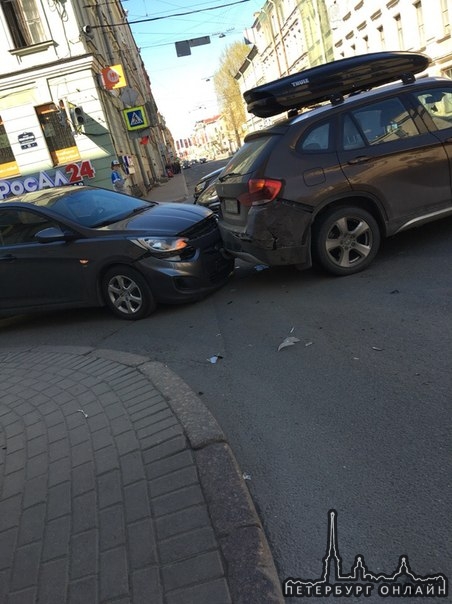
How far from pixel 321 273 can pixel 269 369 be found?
2281mm

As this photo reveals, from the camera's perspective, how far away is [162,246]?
5.71 metres

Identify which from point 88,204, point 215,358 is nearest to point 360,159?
point 215,358

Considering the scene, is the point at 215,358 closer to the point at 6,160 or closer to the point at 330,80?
the point at 330,80

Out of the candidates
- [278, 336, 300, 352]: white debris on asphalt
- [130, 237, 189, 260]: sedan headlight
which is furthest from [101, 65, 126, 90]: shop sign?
[278, 336, 300, 352]: white debris on asphalt

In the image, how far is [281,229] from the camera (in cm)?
527

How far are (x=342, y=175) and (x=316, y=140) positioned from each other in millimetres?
473

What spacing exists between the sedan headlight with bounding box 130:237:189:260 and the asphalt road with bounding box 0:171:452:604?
701mm

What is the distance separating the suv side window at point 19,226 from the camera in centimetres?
623

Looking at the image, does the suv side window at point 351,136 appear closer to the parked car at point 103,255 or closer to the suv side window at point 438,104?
the suv side window at point 438,104

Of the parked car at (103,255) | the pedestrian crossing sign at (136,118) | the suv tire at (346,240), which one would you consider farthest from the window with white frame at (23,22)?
the suv tire at (346,240)

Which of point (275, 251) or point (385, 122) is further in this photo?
point (385, 122)

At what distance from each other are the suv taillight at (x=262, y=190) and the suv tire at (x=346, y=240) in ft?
2.00

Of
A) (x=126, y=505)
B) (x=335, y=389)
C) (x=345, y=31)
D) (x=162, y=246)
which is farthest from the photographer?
(x=345, y=31)

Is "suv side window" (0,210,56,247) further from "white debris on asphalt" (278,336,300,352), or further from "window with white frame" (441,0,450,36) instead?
"window with white frame" (441,0,450,36)
